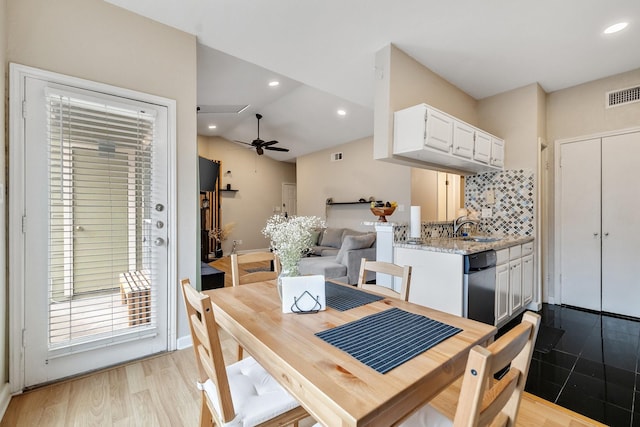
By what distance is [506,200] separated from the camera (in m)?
3.78

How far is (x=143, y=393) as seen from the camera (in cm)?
188

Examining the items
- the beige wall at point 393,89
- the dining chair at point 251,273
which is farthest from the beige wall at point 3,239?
the beige wall at point 393,89

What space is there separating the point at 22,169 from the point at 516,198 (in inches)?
187

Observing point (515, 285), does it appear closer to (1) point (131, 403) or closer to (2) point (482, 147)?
(2) point (482, 147)

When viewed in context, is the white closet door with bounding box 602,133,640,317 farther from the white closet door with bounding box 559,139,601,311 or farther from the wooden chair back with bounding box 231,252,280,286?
the wooden chair back with bounding box 231,252,280,286

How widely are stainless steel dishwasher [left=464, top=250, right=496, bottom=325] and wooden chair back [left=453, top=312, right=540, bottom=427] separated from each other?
1.64 metres

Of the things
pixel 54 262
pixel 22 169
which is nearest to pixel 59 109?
pixel 22 169

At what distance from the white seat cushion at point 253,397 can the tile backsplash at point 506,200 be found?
366 centimetres

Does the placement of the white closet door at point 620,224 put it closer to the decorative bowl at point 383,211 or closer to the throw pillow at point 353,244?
the decorative bowl at point 383,211

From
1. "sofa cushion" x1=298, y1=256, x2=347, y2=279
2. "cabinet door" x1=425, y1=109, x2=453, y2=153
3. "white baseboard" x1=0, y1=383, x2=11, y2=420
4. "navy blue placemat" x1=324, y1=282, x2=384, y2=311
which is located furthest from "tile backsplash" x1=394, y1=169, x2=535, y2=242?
"white baseboard" x1=0, y1=383, x2=11, y2=420

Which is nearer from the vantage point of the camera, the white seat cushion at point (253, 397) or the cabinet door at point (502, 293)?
the white seat cushion at point (253, 397)

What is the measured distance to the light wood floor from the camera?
1645mm

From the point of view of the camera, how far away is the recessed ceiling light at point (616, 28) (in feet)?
7.99

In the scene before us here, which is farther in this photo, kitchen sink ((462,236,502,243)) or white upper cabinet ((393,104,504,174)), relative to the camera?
kitchen sink ((462,236,502,243))
